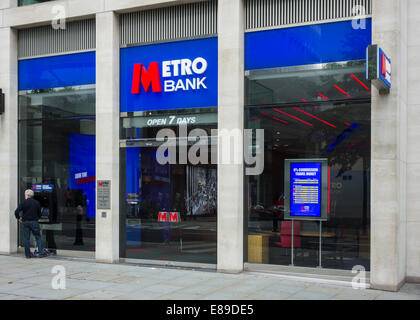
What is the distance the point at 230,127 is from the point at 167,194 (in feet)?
8.22

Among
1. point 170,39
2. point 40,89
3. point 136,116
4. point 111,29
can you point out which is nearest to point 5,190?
point 40,89

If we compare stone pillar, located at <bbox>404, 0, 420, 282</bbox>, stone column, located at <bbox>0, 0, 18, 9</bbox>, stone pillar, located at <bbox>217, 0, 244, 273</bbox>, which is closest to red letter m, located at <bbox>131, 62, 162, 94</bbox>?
stone pillar, located at <bbox>217, 0, 244, 273</bbox>

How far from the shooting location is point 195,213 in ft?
40.1

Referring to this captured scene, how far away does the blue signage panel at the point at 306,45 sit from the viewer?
10.5m

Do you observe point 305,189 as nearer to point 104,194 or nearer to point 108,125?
point 104,194

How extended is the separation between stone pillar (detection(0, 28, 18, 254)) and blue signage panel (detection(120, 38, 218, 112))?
12.2 ft

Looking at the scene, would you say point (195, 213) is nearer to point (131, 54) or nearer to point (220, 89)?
point (220, 89)

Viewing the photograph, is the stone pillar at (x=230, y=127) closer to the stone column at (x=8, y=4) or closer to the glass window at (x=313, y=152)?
the glass window at (x=313, y=152)

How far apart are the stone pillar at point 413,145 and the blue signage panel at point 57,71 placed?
8004 millimetres

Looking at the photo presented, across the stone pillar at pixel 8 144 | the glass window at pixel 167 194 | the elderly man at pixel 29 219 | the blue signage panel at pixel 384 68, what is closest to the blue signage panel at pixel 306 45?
the blue signage panel at pixel 384 68

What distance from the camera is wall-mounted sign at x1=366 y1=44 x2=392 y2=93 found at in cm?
873

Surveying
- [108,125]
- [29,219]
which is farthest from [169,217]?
[29,219]

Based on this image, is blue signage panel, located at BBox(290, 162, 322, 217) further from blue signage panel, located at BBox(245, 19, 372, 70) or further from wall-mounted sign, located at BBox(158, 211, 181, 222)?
wall-mounted sign, located at BBox(158, 211, 181, 222)

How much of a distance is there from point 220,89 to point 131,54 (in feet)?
9.47
